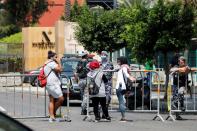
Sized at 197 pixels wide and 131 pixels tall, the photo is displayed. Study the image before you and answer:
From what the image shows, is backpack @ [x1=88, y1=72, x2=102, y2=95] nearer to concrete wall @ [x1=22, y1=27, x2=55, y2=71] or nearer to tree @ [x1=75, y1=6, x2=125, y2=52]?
tree @ [x1=75, y1=6, x2=125, y2=52]

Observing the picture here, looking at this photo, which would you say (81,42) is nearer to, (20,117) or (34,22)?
(20,117)

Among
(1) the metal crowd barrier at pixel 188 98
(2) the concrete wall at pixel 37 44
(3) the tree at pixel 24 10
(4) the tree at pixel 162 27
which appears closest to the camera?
(1) the metal crowd barrier at pixel 188 98

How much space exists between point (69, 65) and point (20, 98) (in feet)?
21.9

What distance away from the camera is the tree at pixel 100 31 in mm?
27406

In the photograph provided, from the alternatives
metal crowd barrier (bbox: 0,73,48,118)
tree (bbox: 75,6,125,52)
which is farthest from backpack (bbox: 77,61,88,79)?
tree (bbox: 75,6,125,52)

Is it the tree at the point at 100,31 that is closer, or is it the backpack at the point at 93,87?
the backpack at the point at 93,87

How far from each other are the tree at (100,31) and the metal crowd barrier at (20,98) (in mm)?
10132

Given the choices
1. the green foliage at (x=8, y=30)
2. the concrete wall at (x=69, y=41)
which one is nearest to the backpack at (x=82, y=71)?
the concrete wall at (x=69, y=41)

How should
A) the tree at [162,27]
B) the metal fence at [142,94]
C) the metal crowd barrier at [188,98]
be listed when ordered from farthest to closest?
1. the tree at [162,27]
2. the metal fence at [142,94]
3. the metal crowd barrier at [188,98]

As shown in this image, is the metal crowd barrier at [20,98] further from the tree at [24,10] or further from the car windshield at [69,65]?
the tree at [24,10]

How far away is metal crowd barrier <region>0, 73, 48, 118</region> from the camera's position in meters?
16.9

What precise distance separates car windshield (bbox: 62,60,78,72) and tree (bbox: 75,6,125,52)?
3.60 meters

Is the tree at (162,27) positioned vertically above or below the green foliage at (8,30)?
below

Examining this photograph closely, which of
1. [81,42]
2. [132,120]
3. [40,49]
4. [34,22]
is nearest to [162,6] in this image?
[132,120]
